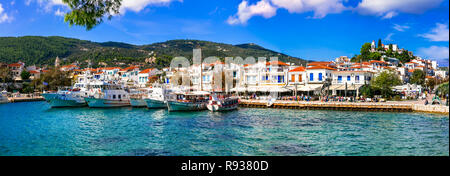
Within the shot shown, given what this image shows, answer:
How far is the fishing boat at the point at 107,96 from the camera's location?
3781 cm

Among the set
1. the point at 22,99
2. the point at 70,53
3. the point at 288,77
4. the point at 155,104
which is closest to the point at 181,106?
the point at 155,104

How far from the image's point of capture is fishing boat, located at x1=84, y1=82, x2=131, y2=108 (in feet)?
124

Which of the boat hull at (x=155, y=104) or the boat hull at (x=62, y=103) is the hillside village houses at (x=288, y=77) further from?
the boat hull at (x=155, y=104)

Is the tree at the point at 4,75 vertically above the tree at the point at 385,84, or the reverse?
the tree at the point at 4,75

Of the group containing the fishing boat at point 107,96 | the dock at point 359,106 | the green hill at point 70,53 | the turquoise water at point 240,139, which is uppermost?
the green hill at point 70,53

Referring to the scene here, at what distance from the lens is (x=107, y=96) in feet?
127

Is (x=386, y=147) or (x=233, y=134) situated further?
(x=233, y=134)

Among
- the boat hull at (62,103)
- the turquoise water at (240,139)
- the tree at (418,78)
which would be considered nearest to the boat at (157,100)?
the boat hull at (62,103)
